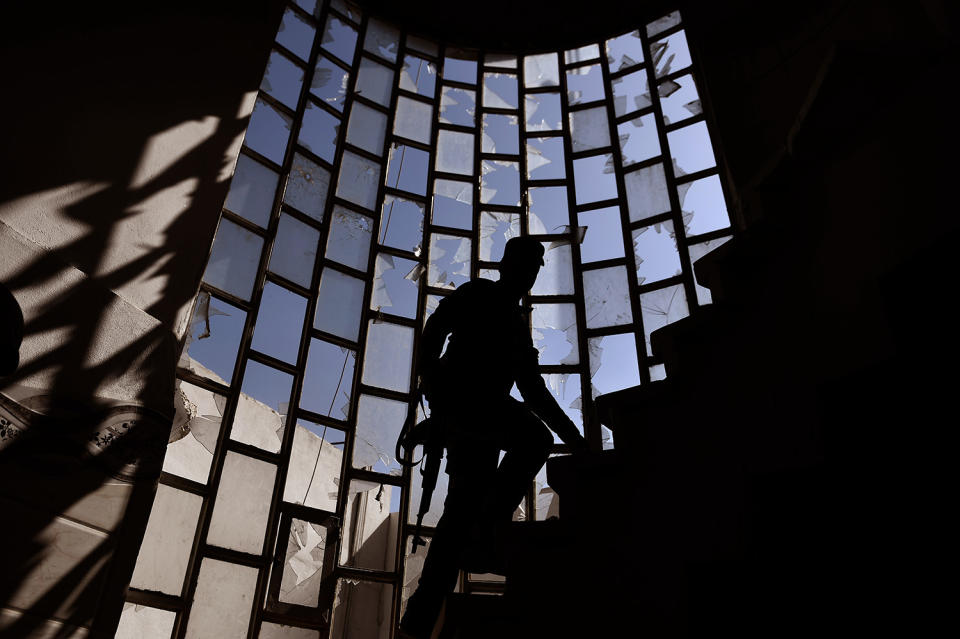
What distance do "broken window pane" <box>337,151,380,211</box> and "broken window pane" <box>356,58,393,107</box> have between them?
2.54 feet

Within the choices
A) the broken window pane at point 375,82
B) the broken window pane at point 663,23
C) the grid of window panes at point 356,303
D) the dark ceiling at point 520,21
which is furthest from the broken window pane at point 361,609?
the broken window pane at point 663,23

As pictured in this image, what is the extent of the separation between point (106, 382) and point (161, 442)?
0.36m

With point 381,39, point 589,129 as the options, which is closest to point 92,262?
point 381,39

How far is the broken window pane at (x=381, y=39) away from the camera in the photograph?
6.55 metres

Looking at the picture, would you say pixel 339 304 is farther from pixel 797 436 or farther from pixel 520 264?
pixel 797 436

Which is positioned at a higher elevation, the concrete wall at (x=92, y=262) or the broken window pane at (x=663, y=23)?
the broken window pane at (x=663, y=23)

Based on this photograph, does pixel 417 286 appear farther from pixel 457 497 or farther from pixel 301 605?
pixel 457 497

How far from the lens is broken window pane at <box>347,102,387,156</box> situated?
586 centimetres

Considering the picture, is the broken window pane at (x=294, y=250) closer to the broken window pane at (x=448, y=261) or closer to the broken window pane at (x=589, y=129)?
the broken window pane at (x=448, y=261)

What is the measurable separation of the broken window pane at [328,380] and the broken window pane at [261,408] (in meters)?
0.15

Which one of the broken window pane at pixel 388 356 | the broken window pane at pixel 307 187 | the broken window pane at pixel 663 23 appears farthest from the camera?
the broken window pane at pixel 663 23

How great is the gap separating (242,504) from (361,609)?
1.21 m

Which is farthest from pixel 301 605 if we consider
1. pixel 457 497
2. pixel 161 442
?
pixel 457 497

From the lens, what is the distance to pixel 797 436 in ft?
7.62
